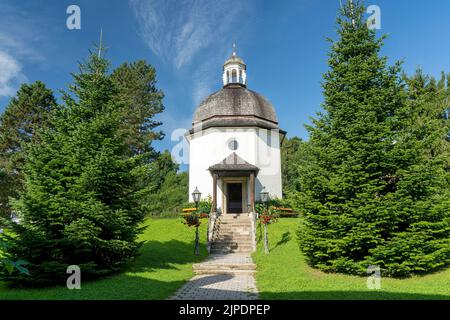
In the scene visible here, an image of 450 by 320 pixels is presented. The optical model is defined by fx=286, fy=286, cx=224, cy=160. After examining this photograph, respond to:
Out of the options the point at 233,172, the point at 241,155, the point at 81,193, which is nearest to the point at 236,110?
the point at 241,155

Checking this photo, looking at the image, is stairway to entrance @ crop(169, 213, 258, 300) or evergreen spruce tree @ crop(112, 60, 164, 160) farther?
evergreen spruce tree @ crop(112, 60, 164, 160)

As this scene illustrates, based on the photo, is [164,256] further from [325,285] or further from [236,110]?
[236,110]

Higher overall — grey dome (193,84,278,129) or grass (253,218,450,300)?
grey dome (193,84,278,129)

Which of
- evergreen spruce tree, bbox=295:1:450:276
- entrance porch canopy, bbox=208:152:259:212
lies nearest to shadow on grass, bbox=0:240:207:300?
evergreen spruce tree, bbox=295:1:450:276

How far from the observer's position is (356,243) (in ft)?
28.4

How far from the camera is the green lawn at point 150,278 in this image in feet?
23.6

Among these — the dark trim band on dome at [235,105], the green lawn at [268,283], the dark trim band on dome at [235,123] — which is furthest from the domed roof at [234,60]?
the green lawn at [268,283]

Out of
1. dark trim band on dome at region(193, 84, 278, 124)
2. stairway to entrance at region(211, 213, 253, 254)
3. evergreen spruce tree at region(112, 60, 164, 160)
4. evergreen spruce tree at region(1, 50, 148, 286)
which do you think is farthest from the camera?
evergreen spruce tree at region(112, 60, 164, 160)

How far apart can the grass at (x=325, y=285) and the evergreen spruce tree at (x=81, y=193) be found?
482cm

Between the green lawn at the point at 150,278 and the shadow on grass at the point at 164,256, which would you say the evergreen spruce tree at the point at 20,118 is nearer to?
the green lawn at the point at 150,278

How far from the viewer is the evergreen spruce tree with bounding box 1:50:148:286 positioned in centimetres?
802

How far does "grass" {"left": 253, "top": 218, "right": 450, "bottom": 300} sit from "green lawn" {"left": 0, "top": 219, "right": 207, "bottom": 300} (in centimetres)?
284

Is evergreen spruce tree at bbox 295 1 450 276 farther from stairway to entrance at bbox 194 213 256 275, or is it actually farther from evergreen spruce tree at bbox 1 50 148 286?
evergreen spruce tree at bbox 1 50 148 286
